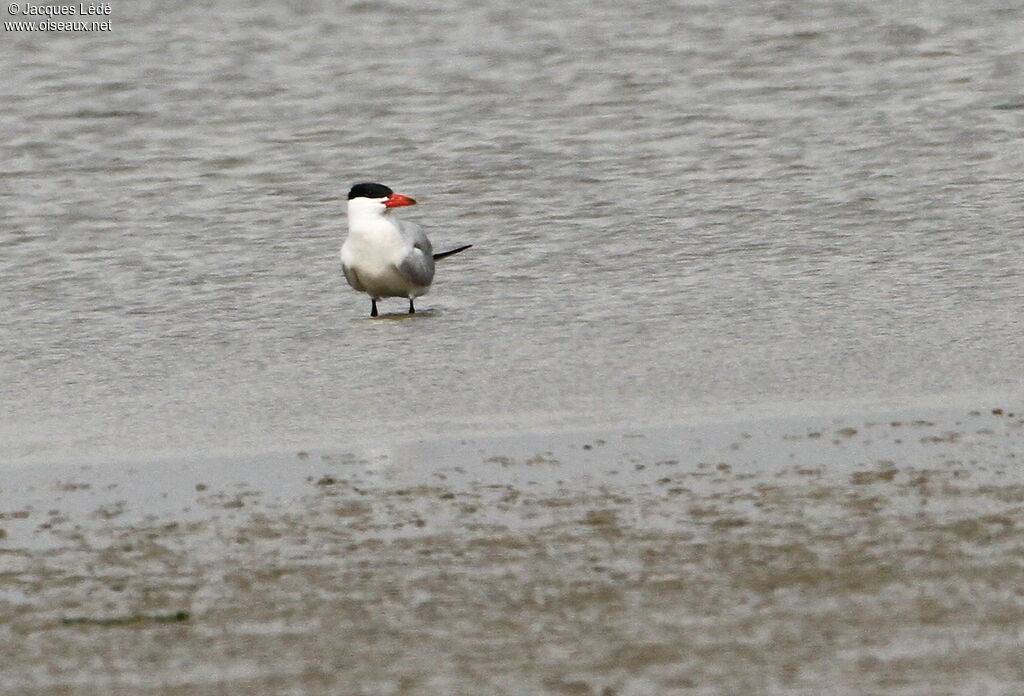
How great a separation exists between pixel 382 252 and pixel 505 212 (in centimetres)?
214

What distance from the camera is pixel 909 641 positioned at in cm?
399

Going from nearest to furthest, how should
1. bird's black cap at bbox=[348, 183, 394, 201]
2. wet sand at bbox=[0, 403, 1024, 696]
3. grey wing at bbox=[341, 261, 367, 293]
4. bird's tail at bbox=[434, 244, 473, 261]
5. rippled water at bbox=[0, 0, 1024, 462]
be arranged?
wet sand at bbox=[0, 403, 1024, 696]
rippled water at bbox=[0, 0, 1024, 462]
grey wing at bbox=[341, 261, 367, 293]
bird's black cap at bbox=[348, 183, 394, 201]
bird's tail at bbox=[434, 244, 473, 261]

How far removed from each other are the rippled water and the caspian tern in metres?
0.18

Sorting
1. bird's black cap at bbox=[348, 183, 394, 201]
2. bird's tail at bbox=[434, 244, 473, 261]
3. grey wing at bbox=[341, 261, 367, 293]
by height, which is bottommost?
bird's tail at bbox=[434, 244, 473, 261]

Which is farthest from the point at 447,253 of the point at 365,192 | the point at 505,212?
the point at 505,212

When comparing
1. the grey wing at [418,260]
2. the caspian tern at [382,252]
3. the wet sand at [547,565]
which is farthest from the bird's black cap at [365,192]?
the wet sand at [547,565]

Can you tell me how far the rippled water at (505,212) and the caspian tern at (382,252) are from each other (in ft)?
0.58

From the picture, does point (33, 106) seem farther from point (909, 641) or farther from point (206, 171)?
point (909, 641)

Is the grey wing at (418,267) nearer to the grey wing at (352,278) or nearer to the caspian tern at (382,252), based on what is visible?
the caspian tern at (382,252)

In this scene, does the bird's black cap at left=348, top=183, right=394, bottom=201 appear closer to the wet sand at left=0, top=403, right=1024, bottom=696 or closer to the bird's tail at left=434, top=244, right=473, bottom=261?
the bird's tail at left=434, top=244, right=473, bottom=261

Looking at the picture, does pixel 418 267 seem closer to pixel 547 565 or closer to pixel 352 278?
pixel 352 278

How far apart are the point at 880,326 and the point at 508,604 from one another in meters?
3.79

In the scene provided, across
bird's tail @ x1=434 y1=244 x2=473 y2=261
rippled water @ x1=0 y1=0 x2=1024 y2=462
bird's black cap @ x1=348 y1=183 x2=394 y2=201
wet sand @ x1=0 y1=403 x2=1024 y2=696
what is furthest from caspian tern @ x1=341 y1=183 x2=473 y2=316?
wet sand @ x1=0 y1=403 x2=1024 y2=696

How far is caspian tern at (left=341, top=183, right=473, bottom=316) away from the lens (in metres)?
9.42
